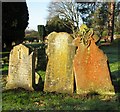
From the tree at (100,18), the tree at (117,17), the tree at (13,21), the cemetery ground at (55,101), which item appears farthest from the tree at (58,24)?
the cemetery ground at (55,101)

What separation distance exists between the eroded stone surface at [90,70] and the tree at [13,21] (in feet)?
47.3

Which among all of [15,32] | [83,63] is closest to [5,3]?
[15,32]

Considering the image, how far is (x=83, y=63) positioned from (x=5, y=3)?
15.1 meters

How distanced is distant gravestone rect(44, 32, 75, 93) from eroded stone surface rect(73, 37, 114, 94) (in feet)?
0.72

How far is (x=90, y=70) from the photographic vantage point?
8.09 m

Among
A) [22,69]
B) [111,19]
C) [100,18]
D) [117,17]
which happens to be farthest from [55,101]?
[117,17]

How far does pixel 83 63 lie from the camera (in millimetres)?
8125

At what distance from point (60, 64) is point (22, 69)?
1139 mm

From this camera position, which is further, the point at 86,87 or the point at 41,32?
the point at 41,32

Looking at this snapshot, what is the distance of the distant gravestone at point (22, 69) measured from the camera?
862cm

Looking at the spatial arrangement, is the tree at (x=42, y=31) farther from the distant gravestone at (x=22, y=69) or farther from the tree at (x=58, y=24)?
the distant gravestone at (x=22, y=69)

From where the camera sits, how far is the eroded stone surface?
7.99 m

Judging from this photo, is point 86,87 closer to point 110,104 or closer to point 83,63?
point 83,63

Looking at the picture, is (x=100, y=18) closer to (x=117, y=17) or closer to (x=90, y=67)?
(x=117, y=17)
